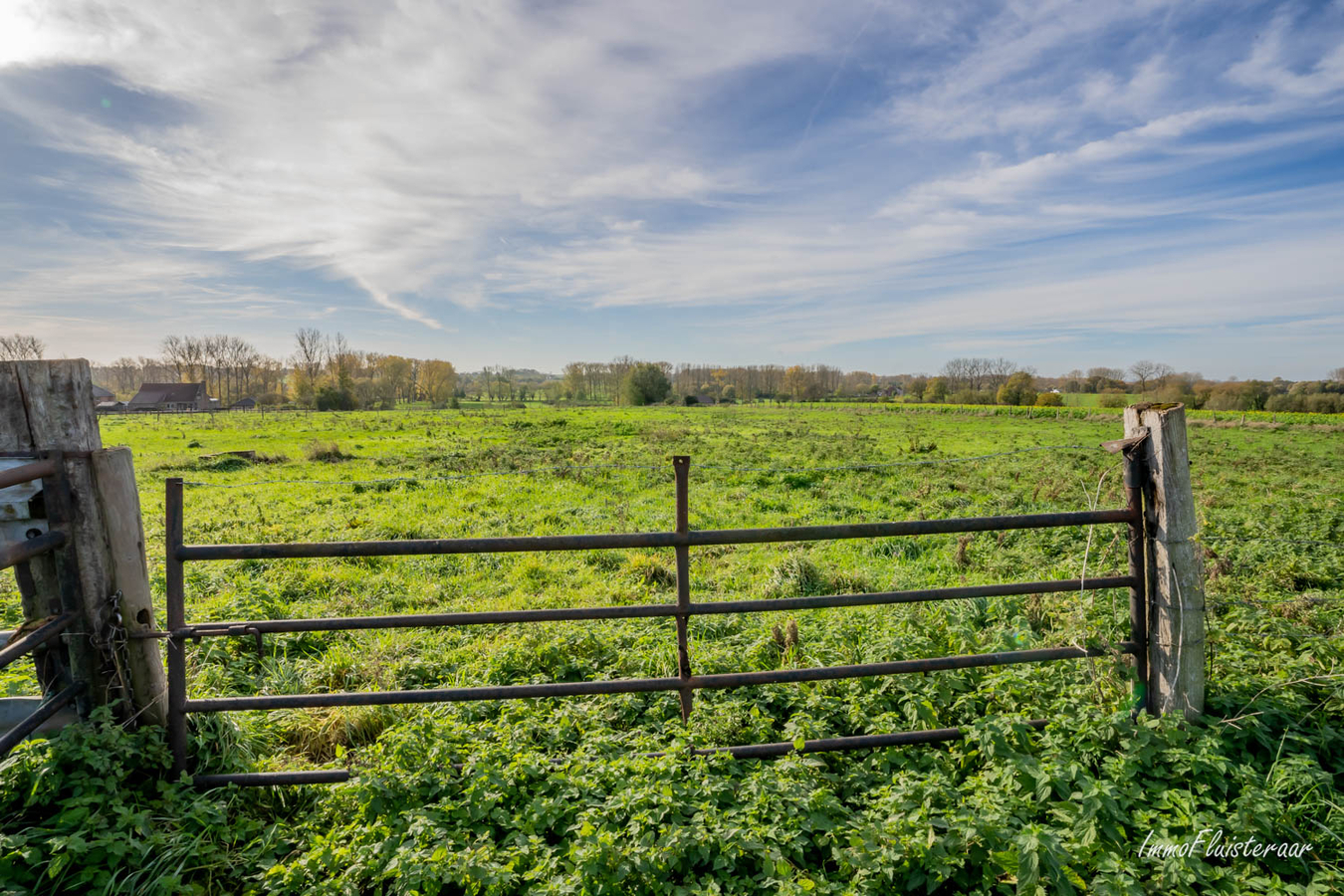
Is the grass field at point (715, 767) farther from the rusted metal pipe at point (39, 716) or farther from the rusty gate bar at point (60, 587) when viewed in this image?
the rusty gate bar at point (60, 587)

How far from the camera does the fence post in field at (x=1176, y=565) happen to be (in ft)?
11.9

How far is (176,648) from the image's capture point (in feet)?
11.3

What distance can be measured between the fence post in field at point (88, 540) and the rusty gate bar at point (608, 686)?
39cm

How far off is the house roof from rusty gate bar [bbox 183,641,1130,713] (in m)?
102

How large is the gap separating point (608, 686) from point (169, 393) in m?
108

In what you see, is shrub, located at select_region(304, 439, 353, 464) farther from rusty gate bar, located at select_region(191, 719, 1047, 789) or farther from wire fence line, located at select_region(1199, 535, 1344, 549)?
wire fence line, located at select_region(1199, 535, 1344, 549)

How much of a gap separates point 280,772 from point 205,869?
51cm

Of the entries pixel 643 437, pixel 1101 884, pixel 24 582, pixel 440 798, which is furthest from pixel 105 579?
pixel 643 437

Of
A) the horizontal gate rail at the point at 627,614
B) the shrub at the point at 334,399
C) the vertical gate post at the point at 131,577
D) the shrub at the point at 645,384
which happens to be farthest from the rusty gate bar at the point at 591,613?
the shrub at the point at 645,384

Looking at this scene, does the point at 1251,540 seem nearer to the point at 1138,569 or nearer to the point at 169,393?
the point at 1138,569

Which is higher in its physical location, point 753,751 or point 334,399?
point 334,399

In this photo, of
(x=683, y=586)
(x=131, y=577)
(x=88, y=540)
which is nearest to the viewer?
(x=88, y=540)

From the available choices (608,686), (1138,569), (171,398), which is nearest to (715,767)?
(608,686)

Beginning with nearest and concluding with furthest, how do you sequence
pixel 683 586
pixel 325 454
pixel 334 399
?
pixel 683 586, pixel 325 454, pixel 334 399
